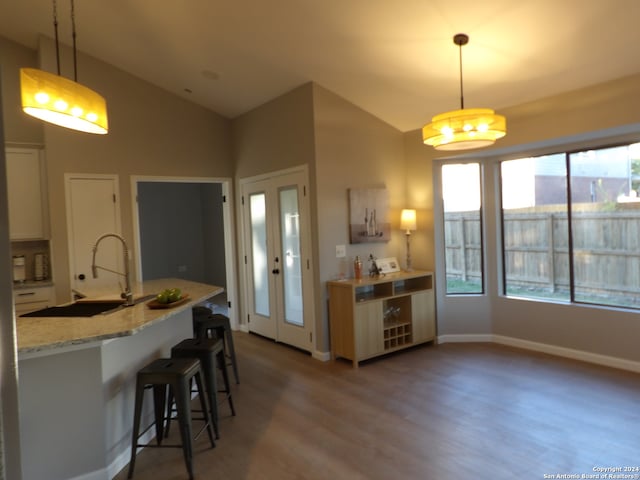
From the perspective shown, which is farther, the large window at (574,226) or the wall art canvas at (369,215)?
the wall art canvas at (369,215)

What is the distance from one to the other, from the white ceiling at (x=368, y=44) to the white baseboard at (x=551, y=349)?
103 inches

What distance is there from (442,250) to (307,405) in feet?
8.49

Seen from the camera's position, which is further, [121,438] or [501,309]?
[501,309]

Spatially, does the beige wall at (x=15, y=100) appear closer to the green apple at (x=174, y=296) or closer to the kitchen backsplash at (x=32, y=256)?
Answer: the kitchen backsplash at (x=32, y=256)

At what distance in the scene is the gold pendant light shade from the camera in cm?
263

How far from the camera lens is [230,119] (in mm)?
5785

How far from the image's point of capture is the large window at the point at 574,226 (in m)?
3.97

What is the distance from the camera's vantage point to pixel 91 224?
4.79 meters

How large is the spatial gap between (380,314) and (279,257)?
1.47 m

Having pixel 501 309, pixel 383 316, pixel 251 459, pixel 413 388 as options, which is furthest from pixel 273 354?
pixel 501 309

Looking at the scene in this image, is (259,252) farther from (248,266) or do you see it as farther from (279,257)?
(279,257)

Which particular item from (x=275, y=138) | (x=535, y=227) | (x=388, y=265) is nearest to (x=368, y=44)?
(x=275, y=138)

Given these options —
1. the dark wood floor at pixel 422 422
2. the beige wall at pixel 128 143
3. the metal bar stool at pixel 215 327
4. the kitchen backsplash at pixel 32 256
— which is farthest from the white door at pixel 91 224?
the dark wood floor at pixel 422 422

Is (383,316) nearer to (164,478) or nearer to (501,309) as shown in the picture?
(501,309)
